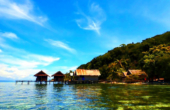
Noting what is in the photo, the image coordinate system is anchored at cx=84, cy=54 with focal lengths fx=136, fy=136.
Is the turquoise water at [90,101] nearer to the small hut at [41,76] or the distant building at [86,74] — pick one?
the small hut at [41,76]

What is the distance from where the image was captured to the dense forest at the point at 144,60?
40188 millimetres

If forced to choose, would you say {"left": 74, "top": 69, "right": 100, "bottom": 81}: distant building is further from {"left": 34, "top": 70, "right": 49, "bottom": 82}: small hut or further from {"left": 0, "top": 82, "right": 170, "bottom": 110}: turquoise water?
{"left": 0, "top": 82, "right": 170, "bottom": 110}: turquoise water

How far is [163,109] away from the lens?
35.6 ft

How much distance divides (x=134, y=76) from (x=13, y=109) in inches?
1854

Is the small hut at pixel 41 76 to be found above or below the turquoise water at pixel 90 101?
above

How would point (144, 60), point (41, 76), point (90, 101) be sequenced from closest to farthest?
point (90, 101), point (144, 60), point (41, 76)

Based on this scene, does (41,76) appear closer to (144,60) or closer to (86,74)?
(86,74)

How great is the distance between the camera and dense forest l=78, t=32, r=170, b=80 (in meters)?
40.2

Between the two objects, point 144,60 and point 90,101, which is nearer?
point 90,101

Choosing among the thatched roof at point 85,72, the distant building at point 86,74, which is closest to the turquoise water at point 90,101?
the thatched roof at point 85,72

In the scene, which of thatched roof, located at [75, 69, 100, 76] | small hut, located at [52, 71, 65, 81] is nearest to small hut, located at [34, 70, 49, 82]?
small hut, located at [52, 71, 65, 81]

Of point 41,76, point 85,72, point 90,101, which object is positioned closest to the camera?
point 90,101

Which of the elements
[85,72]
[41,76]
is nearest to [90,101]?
[85,72]

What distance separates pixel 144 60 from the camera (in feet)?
152
